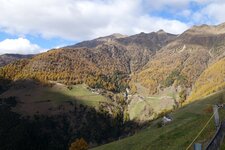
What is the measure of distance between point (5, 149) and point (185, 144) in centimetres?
18145

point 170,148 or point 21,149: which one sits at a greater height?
point 170,148

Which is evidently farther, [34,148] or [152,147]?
[34,148]

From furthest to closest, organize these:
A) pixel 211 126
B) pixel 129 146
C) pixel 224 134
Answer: pixel 129 146
pixel 211 126
pixel 224 134

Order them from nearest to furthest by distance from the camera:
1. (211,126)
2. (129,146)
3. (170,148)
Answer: (211,126)
(170,148)
(129,146)

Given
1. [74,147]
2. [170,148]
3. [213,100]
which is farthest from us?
[213,100]

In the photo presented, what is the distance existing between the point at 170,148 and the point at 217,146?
1548cm

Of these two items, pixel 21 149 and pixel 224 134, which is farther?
pixel 21 149

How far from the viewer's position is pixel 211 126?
33.7 meters

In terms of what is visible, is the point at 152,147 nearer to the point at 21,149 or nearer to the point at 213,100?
the point at 213,100

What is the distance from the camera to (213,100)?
6629 inches

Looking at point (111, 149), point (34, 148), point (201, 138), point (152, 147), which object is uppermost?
point (201, 138)

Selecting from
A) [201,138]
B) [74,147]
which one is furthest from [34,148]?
[201,138]

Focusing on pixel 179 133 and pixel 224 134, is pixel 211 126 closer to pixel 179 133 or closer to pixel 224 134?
pixel 224 134

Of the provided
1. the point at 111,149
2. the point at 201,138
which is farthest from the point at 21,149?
the point at 201,138
